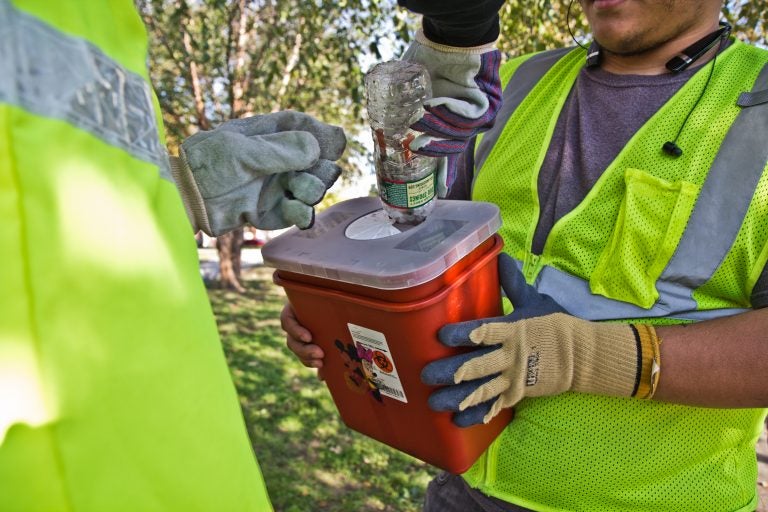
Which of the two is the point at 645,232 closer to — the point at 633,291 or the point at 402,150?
the point at 633,291

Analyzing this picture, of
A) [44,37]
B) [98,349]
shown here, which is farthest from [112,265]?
[44,37]

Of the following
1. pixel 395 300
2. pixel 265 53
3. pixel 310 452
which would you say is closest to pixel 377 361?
pixel 395 300

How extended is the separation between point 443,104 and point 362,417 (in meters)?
0.77

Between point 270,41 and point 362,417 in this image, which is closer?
point 362,417

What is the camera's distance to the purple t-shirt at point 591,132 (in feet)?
4.30

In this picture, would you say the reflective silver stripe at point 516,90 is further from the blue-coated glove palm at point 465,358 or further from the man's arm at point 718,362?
the man's arm at point 718,362

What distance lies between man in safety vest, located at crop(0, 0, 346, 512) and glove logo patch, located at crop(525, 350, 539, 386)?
2.26 ft

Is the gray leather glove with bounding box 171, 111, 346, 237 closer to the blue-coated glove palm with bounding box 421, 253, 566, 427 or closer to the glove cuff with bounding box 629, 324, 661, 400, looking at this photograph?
the blue-coated glove palm with bounding box 421, 253, 566, 427

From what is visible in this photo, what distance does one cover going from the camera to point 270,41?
18.1 ft

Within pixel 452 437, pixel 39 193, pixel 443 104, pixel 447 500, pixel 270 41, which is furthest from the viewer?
pixel 270 41

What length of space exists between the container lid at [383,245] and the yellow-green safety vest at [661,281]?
284 mm

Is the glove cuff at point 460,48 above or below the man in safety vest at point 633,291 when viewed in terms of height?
above

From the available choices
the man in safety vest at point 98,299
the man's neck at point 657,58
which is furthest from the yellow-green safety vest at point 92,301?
the man's neck at point 657,58

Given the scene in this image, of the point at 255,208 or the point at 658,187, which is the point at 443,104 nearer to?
the point at 255,208
